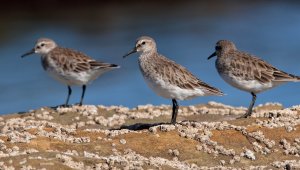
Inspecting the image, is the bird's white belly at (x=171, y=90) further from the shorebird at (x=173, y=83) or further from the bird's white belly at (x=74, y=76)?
the bird's white belly at (x=74, y=76)

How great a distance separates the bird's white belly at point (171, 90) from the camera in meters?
12.6

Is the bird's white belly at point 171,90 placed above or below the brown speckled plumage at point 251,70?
below

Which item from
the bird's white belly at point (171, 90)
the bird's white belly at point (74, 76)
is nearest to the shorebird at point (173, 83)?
the bird's white belly at point (171, 90)

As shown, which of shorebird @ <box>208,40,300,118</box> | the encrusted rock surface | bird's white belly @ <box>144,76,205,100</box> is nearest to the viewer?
the encrusted rock surface

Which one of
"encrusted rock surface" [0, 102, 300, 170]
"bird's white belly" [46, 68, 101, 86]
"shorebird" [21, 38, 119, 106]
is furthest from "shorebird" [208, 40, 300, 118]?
"bird's white belly" [46, 68, 101, 86]

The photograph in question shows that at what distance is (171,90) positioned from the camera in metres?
12.7

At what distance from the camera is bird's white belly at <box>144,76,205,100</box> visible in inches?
497

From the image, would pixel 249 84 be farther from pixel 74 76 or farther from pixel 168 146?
pixel 74 76

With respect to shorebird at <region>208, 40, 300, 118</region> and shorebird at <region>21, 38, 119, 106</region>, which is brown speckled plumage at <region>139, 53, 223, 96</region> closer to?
shorebird at <region>208, 40, 300, 118</region>

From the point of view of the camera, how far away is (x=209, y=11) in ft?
119

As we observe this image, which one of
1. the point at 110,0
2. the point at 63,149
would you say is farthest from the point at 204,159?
the point at 110,0

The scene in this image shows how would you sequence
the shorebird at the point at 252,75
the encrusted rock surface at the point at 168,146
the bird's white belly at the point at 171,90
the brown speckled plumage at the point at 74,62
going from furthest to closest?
the brown speckled plumage at the point at 74,62, the shorebird at the point at 252,75, the bird's white belly at the point at 171,90, the encrusted rock surface at the point at 168,146

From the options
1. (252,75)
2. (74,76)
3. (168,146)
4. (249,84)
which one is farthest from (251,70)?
(74,76)

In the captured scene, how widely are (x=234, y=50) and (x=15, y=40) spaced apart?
17.0m
